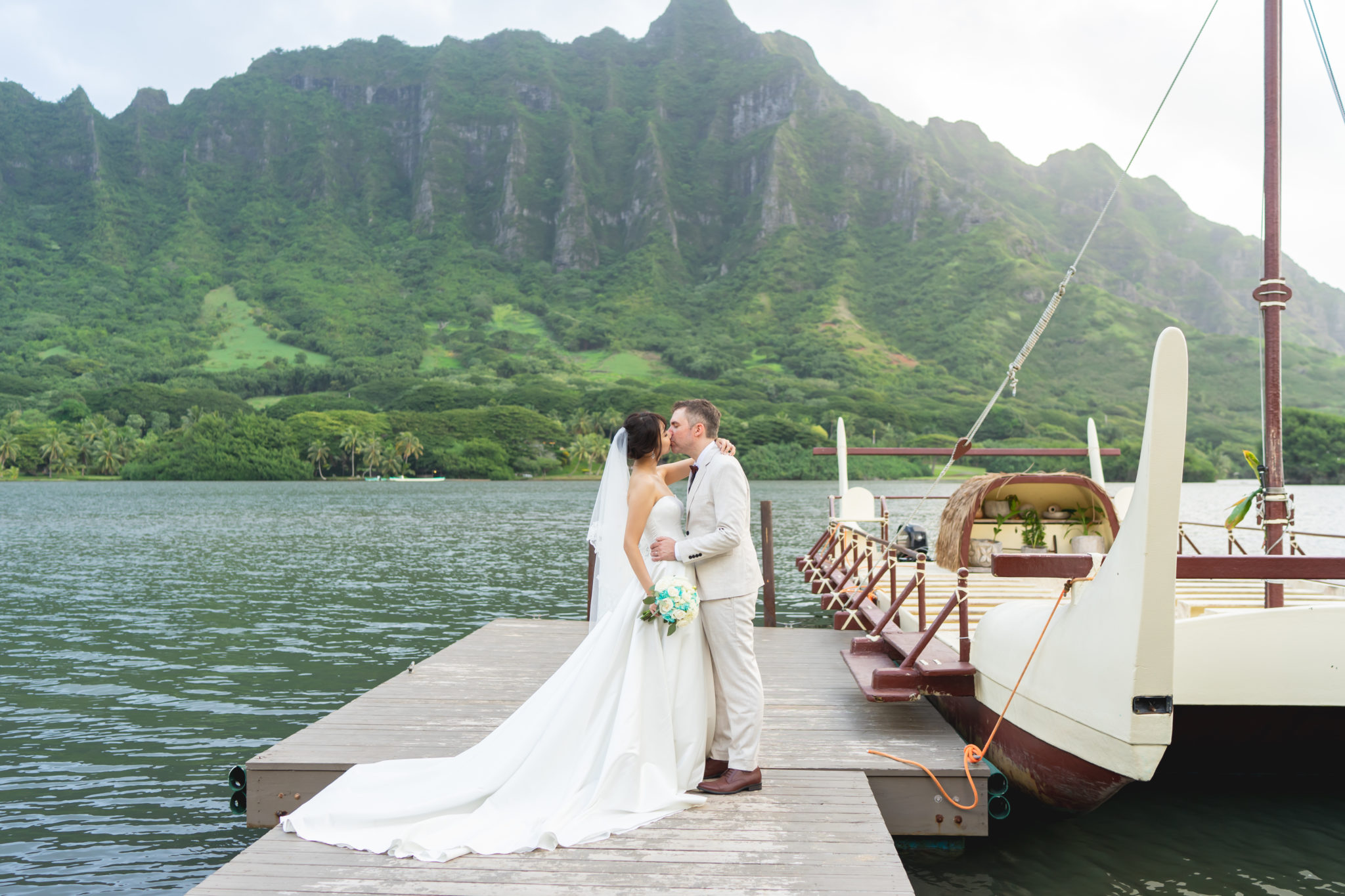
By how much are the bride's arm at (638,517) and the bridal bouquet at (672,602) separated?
0.12m

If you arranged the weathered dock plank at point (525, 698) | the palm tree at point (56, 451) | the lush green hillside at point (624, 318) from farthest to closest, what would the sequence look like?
the lush green hillside at point (624, 318) → the palm tree at point (56, 451) → the weathered dock plank at point (525, 698)

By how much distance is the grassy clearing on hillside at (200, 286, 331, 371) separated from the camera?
153 metres

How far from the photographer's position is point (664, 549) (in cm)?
472

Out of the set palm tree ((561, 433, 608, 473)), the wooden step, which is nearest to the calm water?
the wooden step

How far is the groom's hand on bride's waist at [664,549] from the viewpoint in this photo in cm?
471

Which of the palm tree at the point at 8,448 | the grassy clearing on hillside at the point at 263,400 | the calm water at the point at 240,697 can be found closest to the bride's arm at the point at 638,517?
the calm water at the point at 240,697

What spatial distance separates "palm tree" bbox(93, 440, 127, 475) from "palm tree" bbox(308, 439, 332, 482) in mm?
21928

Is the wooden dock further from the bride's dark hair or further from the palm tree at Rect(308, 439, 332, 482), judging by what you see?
the palm tree at Rect(308, 439, 332, 482)

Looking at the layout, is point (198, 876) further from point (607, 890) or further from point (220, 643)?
point (220, 643)

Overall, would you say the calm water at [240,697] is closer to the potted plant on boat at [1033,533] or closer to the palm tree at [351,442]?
the potted plant on boat at [1033,533]

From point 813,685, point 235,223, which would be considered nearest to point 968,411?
point 813,685

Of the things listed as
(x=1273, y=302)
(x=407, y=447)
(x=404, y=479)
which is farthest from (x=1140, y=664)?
(x=407, y=447)

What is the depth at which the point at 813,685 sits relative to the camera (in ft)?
25.9

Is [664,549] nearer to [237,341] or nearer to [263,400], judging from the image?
[263,400]
